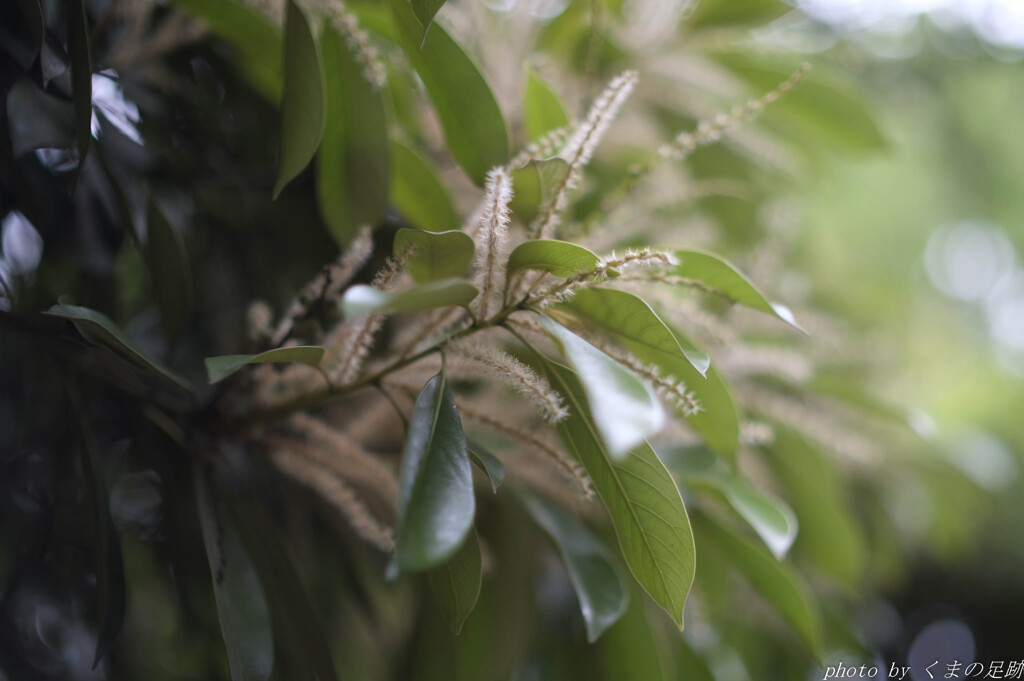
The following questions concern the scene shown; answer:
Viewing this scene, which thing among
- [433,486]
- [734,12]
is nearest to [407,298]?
[433,486]

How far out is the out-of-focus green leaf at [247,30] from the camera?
744 mm

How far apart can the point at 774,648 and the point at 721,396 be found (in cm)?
86

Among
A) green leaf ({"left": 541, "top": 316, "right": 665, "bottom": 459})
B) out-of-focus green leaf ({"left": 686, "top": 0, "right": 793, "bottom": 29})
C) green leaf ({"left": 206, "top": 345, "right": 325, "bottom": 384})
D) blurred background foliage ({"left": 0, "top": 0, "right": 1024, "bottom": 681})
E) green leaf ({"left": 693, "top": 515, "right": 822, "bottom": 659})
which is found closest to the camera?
green leaf ({"left": 541, "top": 316, "right": 665, "bottom": 459})

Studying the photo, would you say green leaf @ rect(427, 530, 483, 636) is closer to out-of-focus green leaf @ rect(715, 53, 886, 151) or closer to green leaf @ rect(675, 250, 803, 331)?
green leaf @ rect(675, 250, 803, 331)

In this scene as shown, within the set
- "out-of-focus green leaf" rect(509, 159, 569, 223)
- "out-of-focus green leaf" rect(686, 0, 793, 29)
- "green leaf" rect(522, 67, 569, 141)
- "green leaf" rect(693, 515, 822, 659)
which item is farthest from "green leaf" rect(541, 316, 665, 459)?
"out-of-focus green leaf" rect(686, 0, 793, 29)

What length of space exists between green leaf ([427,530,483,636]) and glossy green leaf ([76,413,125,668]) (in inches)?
11.3

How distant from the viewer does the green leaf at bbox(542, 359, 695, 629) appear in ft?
1.82

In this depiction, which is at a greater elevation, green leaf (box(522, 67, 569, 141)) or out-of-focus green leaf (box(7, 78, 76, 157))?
green leaf (box(522, 67, 569, 141))

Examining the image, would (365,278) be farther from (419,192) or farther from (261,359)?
(261,359)

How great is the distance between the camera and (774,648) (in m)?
1.29

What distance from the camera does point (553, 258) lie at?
524 millimetres

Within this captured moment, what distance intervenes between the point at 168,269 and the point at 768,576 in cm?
76

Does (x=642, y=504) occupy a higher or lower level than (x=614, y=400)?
lower

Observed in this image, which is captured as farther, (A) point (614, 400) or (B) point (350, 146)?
(B) point (350, 146)
